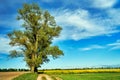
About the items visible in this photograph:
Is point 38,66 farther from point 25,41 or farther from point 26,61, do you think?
point 25,41

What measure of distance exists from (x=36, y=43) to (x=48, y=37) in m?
3.74

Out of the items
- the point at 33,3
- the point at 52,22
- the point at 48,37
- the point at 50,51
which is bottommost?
the point at 50,51

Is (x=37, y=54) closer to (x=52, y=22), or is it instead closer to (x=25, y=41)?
(x=25, y=41)

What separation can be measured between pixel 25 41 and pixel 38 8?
1021cm

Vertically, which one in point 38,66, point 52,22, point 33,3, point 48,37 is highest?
point 33,3

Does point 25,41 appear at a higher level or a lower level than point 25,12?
lower

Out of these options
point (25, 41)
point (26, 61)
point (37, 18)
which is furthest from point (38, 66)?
point (37, 18)

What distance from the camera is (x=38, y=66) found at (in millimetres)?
63500

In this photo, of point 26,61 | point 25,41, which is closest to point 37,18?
point 25,41

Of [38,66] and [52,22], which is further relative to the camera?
[52,22]

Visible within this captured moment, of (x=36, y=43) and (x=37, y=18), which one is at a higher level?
(x=37, y=18)

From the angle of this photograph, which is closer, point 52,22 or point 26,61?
point 26,61

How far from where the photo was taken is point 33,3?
220ft

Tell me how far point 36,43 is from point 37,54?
3050mm
